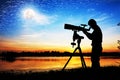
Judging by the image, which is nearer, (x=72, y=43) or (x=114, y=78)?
(x=114, y=78)

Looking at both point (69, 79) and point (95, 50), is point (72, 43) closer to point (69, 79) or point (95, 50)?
point (95, 50)

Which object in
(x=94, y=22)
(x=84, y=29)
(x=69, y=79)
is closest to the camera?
(x=69, y=79)

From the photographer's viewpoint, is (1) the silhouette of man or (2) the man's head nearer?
(2) the man's head

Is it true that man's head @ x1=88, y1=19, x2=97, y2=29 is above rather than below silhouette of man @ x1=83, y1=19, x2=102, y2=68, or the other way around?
above

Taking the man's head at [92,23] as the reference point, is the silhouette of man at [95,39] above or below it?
below

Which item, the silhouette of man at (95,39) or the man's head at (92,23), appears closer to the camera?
the man's head at (92,23)

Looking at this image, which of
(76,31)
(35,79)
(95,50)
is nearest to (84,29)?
(76,31)

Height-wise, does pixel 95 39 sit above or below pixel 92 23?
below

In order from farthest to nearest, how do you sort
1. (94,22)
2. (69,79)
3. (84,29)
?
(84,29) < (94,22) < (69,79)

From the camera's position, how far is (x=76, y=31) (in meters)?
10.0

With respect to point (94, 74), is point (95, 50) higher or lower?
higher

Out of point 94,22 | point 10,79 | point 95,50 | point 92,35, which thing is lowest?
point 10,79

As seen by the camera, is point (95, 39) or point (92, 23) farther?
point (95, 39)

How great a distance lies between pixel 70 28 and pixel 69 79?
2.69 meters
